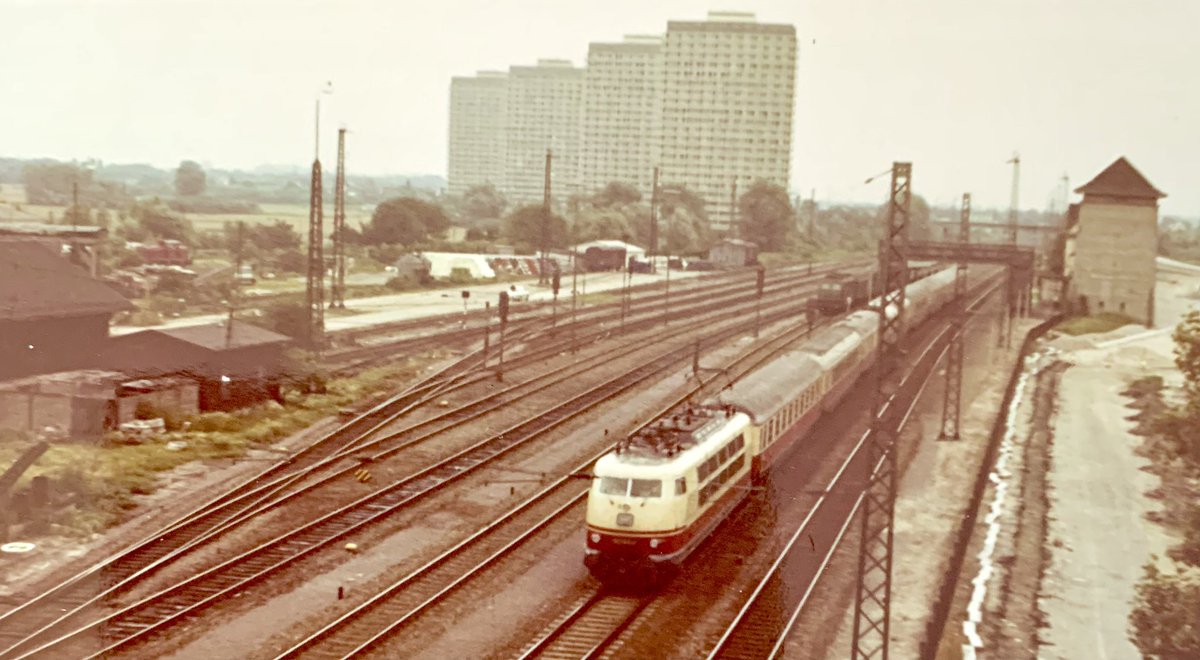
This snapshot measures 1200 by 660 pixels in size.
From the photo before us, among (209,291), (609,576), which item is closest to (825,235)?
(209,291)

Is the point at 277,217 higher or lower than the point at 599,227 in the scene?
lower

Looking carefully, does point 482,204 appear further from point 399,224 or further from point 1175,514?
point 1175,514

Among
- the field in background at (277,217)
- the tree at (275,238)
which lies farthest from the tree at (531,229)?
the tree at (275,238)

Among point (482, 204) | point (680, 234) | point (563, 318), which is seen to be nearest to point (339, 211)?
point (563, 318)

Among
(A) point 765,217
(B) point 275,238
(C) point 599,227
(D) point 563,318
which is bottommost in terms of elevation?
(D) point 563,318

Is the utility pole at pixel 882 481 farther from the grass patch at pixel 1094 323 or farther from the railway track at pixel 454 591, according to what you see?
the grass patch at pixel 1094 323
